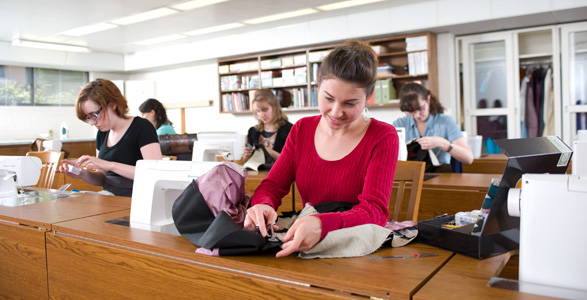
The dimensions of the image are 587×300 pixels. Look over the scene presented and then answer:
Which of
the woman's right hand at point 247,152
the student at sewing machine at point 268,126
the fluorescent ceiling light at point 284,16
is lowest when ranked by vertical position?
the woman's right hand at point 247,152

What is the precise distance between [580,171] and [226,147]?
248cm

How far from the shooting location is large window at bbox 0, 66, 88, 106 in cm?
805

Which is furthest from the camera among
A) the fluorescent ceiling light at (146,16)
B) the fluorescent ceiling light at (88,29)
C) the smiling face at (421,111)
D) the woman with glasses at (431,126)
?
the fluorescent ceiling light at (88,29)

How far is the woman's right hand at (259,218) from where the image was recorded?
4.20 ft

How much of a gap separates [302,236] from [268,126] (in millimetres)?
3016

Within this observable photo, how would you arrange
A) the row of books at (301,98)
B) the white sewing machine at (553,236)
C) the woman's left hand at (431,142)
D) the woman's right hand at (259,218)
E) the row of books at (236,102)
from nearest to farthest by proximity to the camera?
1. the white sewing machine at (553,236)
2. the woman's right hand at (259,218)
3. the woman's left hand at (431,142)
4. the row of books at (301,98)
5. the row of books at (236,102)

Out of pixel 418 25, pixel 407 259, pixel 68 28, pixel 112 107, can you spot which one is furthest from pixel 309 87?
pixel 407 259

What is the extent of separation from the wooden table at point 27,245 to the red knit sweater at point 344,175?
34.3 inches

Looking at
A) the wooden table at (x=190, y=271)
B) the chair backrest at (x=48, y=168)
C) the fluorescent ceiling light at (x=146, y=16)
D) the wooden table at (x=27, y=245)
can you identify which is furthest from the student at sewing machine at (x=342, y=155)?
the fluorescent ceiling light at (x=146, y=16)

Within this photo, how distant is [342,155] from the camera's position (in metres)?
1.50

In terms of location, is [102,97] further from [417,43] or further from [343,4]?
[417,43]

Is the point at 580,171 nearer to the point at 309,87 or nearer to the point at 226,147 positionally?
the point at 226,147

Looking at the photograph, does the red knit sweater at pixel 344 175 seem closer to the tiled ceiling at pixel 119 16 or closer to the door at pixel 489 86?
the tiled ceiling at pixel 119 16

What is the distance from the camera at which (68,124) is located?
8.97 meters
